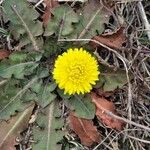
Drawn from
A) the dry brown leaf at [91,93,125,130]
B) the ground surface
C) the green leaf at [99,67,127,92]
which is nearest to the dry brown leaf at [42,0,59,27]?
the ground surface

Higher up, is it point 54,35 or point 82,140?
point 54,35

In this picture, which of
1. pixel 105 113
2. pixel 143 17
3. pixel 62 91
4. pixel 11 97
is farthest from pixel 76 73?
pixel 143 17

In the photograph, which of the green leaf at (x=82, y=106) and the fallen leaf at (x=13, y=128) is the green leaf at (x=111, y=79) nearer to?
the green leaf at (x=82, y=106)

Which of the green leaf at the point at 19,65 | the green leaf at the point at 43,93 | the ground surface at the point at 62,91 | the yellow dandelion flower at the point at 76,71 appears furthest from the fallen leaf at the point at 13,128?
the yellow dandelion flower at the point at 76,71

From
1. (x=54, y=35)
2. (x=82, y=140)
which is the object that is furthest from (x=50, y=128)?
(x=54, y=35)

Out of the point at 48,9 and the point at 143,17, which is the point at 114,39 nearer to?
the point at 143,17

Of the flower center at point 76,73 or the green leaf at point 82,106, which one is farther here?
the green leaf at point 82,106

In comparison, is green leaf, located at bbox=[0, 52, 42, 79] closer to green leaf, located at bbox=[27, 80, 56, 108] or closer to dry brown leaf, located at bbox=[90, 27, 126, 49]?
green leaf, located at bbox=[27, 80, 56, 108]

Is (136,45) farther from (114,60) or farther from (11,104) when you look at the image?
(11,104)
